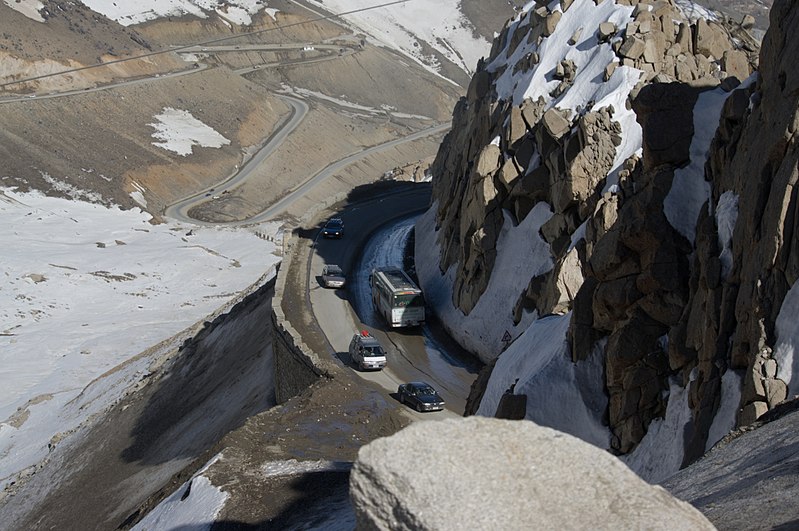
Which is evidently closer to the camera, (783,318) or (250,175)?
(783,318)

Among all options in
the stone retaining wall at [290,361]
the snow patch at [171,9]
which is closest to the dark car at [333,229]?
the stone retaining wall at [290,361]

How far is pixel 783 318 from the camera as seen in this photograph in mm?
18422

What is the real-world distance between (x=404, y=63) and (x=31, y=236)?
9036cm

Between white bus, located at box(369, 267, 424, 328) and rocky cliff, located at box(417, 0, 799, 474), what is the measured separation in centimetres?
210

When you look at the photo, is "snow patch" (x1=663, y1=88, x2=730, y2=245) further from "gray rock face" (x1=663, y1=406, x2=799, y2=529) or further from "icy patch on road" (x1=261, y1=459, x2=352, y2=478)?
"icy patch on road" (x1=261, y1=459, x2=352, y2=478)

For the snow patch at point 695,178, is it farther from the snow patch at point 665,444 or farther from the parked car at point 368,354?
the parked car at point 368,354

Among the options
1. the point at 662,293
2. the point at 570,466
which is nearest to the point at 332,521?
the point at 662,293

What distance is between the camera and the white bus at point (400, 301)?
1672 inches

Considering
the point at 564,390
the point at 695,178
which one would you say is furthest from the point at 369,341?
A: the point at 695,178

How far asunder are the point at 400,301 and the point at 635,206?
16.9m

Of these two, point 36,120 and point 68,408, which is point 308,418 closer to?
point 68,408

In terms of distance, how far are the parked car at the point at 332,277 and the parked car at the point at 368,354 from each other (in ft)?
33.7

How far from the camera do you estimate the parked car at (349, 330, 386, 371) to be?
123ft

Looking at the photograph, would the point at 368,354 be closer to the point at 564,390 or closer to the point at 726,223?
the point at 564,390
